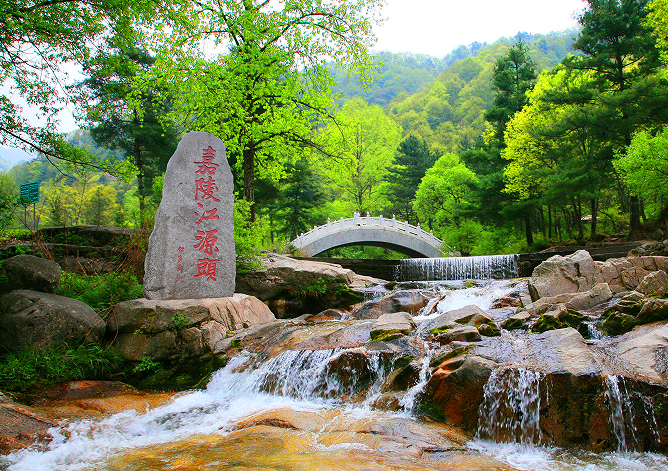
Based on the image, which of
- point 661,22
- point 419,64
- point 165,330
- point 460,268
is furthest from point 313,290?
point 419,64

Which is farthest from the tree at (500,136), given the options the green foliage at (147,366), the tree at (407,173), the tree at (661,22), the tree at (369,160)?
the green foliage at (147,366)

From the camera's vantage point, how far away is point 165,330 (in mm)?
5852

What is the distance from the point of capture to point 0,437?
340 cm

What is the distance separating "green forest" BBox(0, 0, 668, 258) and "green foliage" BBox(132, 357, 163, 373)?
2.83m

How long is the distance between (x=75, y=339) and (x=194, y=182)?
297cm

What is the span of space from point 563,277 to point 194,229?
23.2 feet

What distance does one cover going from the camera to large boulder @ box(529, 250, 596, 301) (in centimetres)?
798

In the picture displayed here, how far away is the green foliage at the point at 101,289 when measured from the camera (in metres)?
6.27

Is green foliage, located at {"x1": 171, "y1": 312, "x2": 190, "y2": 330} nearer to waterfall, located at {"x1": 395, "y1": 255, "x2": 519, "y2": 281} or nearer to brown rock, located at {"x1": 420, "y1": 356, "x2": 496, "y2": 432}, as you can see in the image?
brown rock, located at {"x1": 420, "y1": 356, "x2": 496, "y2": 432}

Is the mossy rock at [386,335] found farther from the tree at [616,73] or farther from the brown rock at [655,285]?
the tree at [616,73]

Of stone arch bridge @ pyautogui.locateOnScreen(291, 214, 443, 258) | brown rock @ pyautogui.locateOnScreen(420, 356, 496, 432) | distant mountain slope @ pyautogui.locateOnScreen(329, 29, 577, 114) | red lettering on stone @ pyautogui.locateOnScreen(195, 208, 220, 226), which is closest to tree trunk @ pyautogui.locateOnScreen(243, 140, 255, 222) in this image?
red lettering on stone @ pyautogui.locateOnScreen(195, 208, 220, 226)

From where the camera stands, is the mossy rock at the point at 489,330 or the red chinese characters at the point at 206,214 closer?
the mossy rock at the point at 489,330

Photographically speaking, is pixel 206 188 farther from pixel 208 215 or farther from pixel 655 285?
pixel 655 285

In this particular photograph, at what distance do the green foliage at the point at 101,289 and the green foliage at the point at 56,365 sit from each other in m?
0.79
